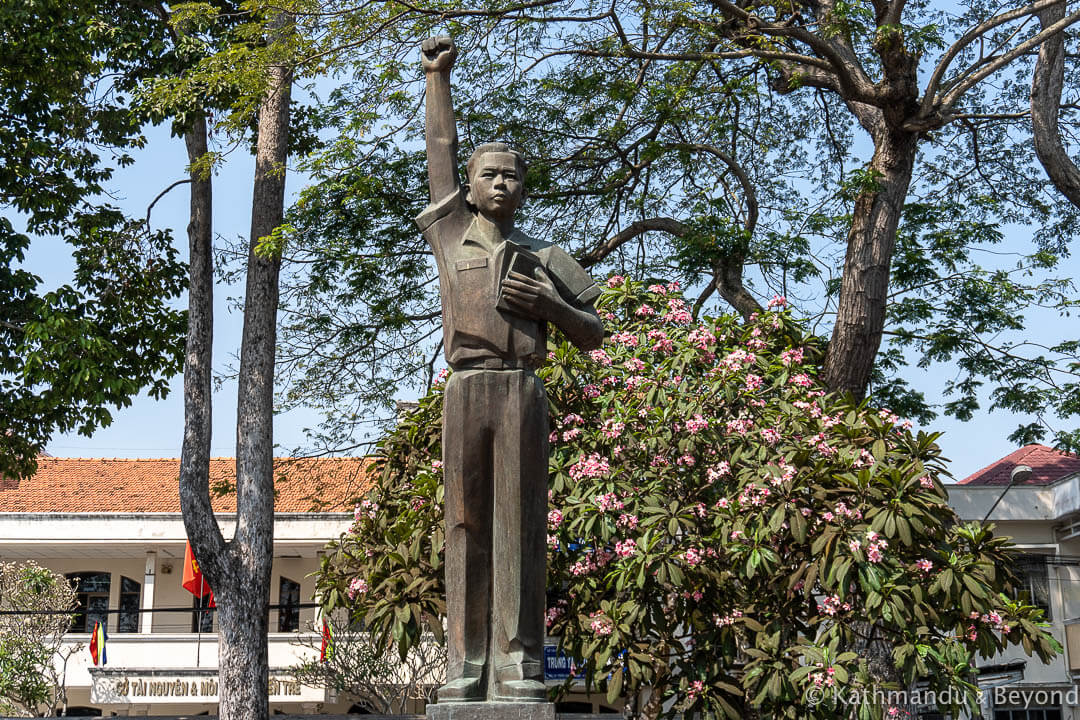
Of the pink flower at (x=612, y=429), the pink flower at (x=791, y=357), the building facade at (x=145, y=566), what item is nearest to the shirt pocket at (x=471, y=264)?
the pink flower at (x=612, y=429)

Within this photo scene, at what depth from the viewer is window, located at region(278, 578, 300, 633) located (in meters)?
24.9

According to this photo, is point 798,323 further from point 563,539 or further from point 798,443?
point 563,539

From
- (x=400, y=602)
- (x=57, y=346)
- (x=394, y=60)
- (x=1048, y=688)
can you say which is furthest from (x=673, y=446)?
(x=1048, y=688)

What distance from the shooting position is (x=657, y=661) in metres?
8.65

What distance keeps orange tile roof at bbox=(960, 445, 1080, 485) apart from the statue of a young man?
64.4 feet

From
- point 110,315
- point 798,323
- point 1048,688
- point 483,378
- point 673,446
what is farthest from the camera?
point 1048,688

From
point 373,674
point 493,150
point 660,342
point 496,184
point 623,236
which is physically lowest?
point 373,674

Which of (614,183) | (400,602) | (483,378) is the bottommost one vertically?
(400,602)

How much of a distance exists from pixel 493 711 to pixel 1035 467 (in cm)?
2199

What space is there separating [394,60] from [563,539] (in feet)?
16.6

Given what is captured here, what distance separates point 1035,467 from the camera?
78.0 ft

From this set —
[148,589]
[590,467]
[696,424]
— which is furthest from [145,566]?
[696,424]

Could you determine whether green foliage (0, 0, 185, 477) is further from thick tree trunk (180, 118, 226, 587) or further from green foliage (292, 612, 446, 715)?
green foliage (292, 612, 446, 715)

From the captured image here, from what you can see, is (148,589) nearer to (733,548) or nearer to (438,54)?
(733,548)
